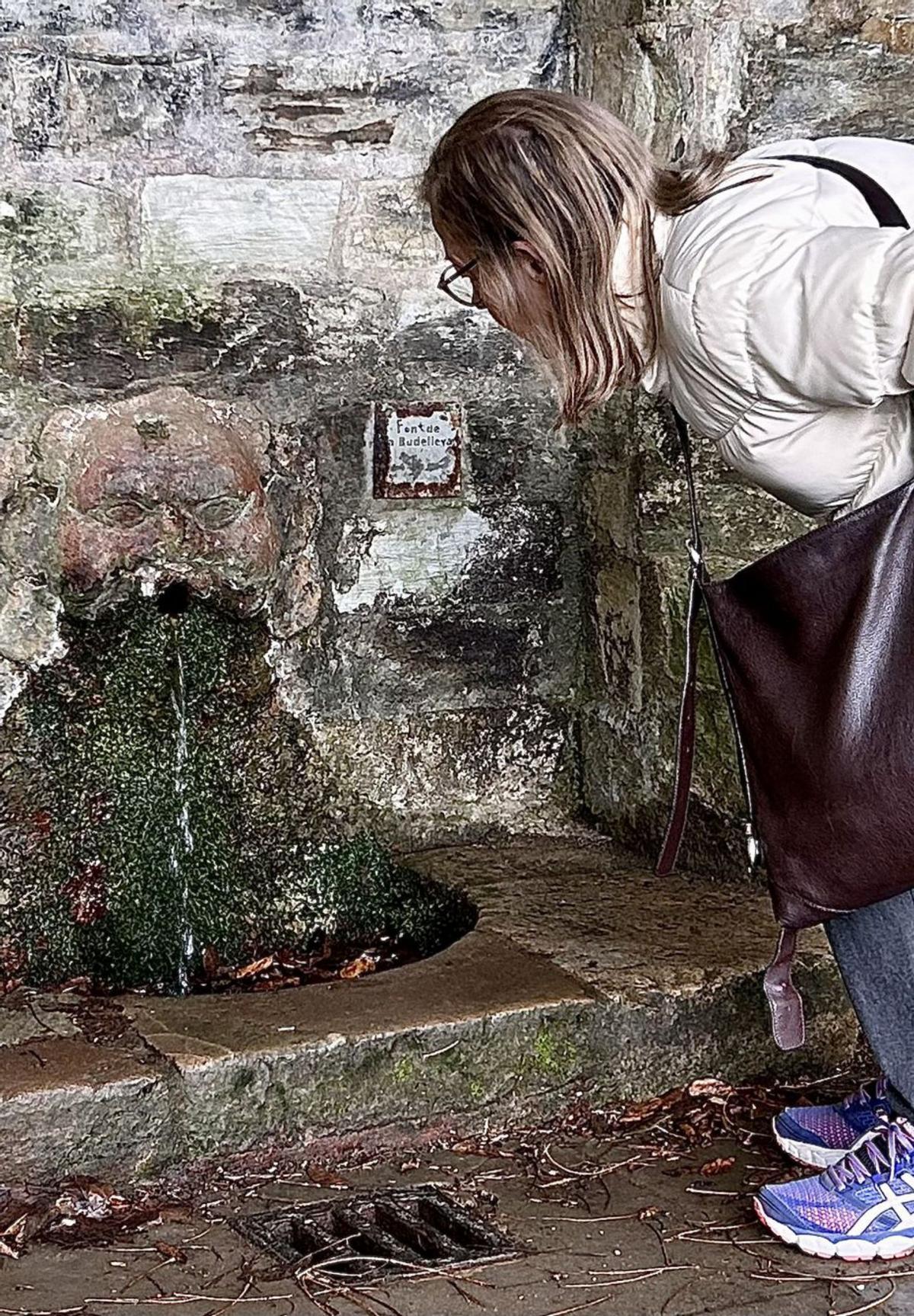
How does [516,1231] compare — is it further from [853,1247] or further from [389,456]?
[389,456]

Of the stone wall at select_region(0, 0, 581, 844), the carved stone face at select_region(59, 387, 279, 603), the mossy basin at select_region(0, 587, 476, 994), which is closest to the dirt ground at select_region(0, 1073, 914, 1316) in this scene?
the mossy basin at select_region(0, 587, 476, 994)

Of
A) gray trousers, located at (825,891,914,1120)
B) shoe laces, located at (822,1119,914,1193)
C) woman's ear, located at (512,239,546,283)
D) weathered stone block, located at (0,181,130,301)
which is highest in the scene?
woman's ear, located at (512,239,546,283)

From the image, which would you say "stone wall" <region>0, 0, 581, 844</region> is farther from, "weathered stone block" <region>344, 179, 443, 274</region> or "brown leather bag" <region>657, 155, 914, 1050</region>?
"brown leather bag" <region>657, 155, 914, 1050</region>

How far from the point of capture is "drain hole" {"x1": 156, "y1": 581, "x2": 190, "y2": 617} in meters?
3.21

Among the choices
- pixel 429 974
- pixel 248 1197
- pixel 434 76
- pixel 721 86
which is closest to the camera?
pixel 248 1197

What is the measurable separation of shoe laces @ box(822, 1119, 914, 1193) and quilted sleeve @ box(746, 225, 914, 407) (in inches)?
38.4

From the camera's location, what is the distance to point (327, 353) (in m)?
3.34

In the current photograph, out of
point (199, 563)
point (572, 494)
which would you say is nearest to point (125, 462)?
point (199, 563)

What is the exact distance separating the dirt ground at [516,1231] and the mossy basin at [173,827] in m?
0.65

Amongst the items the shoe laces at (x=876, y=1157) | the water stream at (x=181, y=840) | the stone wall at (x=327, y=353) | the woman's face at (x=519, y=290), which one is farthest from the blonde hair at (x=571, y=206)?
the water stream at (x=181, y=840)

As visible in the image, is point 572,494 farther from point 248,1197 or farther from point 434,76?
point 248,1197

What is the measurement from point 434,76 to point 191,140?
465 mm

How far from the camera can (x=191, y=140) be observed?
323cm

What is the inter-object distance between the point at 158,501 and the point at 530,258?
4.22 feet
